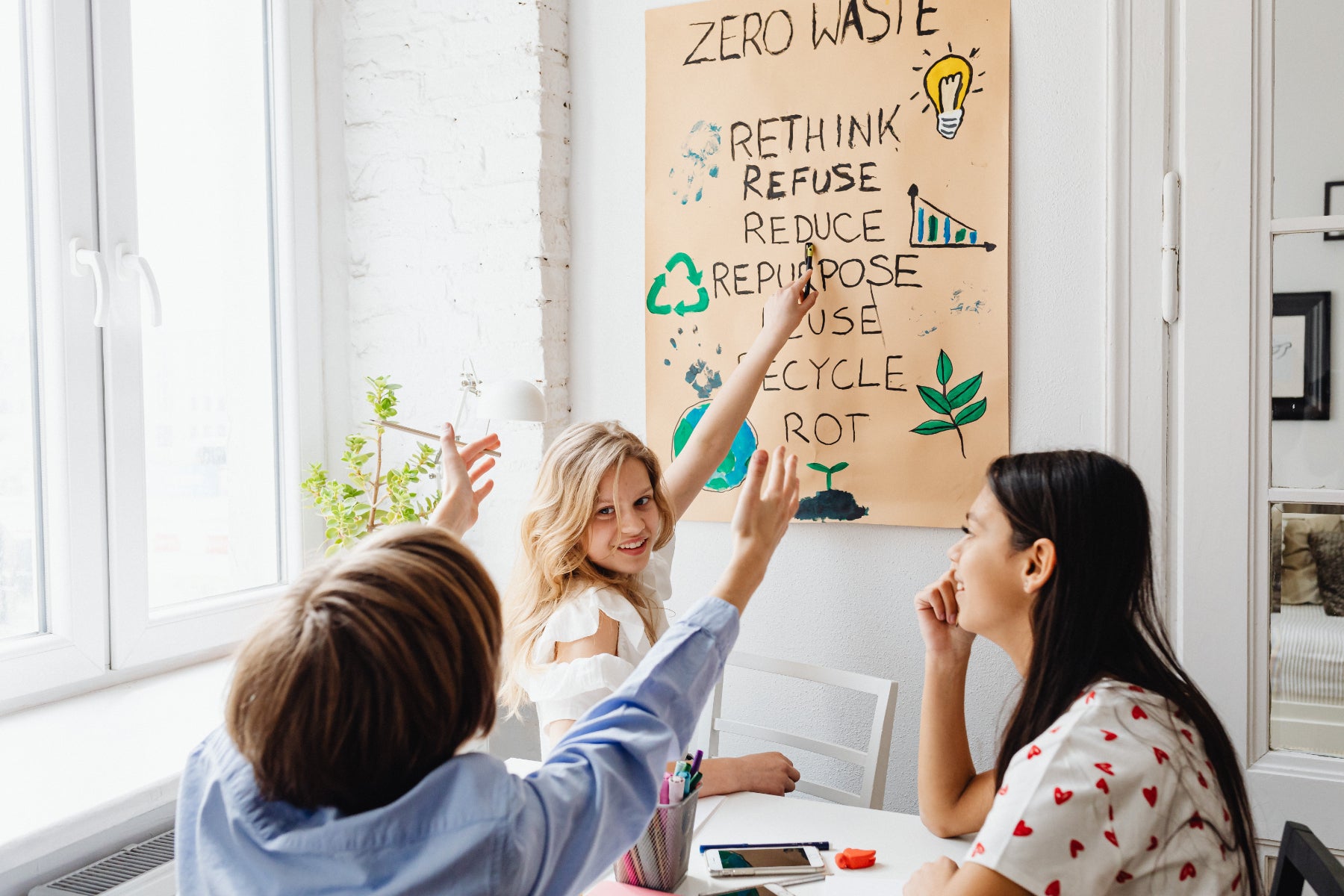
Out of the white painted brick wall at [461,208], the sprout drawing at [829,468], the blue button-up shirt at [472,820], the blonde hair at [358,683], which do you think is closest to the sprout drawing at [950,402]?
the sprout drawing at [829,468]

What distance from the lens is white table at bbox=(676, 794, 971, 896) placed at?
3.92 ft

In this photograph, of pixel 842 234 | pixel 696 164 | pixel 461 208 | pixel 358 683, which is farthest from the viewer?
pixel 461 208

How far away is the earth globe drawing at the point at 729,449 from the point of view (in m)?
2.03

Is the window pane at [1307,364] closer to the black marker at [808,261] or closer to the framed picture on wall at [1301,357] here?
the framed picture on wall at [1301,357]

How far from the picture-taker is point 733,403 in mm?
1877

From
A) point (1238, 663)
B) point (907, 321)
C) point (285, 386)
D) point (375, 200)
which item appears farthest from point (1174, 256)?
point (285, 386)

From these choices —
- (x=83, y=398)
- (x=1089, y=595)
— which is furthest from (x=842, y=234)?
(x=83, y=398)

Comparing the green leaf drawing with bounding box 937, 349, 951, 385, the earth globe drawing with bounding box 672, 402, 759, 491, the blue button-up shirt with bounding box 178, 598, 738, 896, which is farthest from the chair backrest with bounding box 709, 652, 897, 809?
the blue button-up shirt with bounding box 178, 598, 738, 896

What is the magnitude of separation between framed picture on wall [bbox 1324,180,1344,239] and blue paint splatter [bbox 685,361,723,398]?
3.76 ft

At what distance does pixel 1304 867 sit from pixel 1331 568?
32.9 inches

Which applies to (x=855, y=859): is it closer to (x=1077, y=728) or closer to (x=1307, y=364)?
(x=1077, y=728)

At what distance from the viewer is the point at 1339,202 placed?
163 centimetres

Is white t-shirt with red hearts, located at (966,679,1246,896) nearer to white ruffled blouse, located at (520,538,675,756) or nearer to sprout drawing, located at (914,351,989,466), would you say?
white ruffled blouse, located at (520,538,675,756)

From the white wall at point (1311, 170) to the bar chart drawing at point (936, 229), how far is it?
0.51 m
